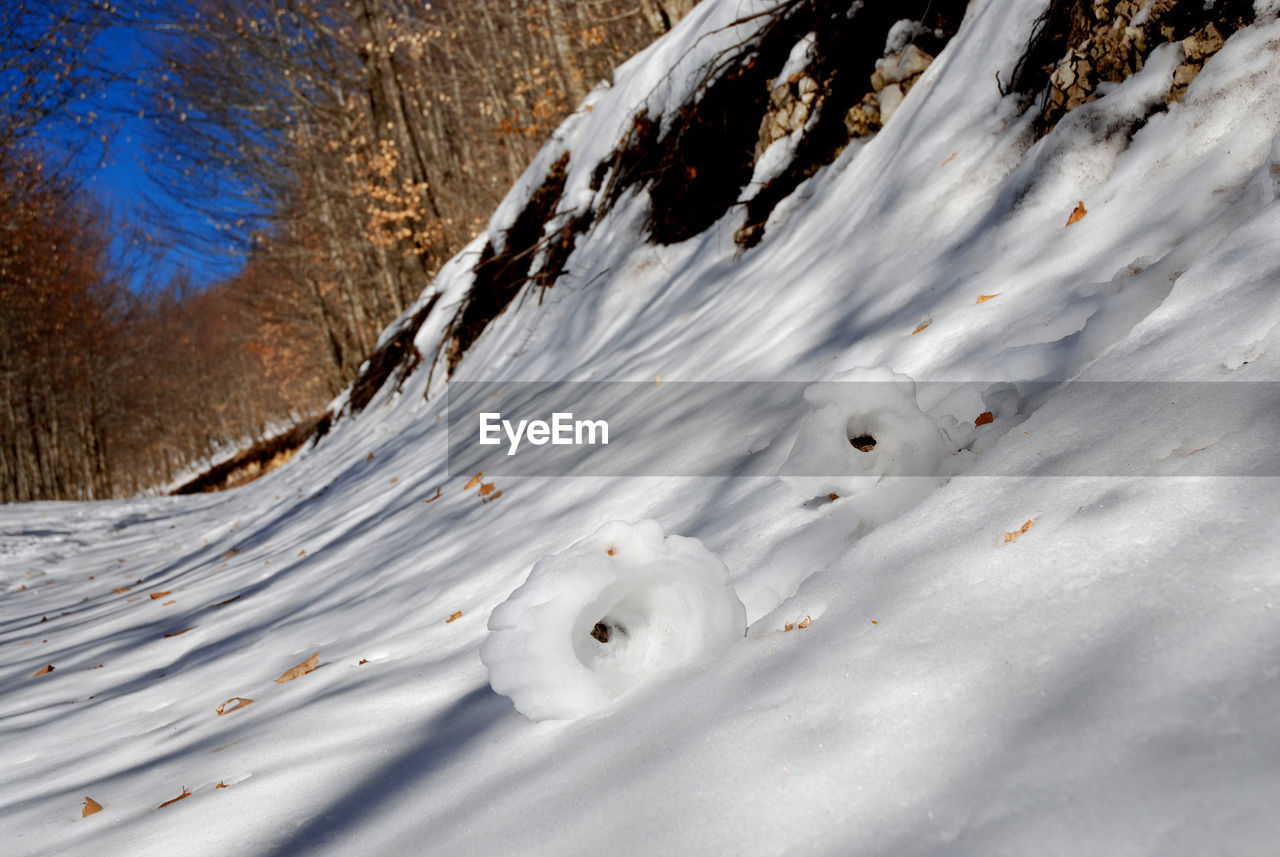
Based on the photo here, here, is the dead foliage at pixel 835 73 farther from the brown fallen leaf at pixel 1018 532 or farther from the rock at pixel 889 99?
the brown fallen leaf at pixel 1018 532

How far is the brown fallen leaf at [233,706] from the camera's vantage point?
165 cm

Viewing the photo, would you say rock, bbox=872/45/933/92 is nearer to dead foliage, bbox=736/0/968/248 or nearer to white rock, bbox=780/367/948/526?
dead foliage, bbox=736/0/968/248

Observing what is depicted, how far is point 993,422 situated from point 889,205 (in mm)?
1369

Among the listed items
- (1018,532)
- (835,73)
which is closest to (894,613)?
(1018,532)

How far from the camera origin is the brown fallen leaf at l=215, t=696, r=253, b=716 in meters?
1.65

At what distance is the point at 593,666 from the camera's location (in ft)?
3.40

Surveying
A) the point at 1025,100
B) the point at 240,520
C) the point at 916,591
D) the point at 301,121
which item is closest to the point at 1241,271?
the point at 916,591

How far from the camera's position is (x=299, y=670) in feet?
5.82

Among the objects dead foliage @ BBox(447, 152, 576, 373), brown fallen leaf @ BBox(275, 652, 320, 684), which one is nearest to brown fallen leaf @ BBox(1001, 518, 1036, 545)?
brown fallen leaf @ BBox(275, 652, 320, 684)

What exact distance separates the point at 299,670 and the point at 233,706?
0.48 feet

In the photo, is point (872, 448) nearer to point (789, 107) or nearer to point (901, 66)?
point (901, 66)

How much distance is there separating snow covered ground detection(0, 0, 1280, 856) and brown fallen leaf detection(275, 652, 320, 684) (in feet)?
0.14

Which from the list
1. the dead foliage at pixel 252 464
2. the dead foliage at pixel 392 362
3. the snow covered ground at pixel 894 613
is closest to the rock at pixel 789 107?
the snow covered ground at pixel 894 613

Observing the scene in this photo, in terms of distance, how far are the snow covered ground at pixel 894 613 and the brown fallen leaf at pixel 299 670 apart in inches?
1.6
